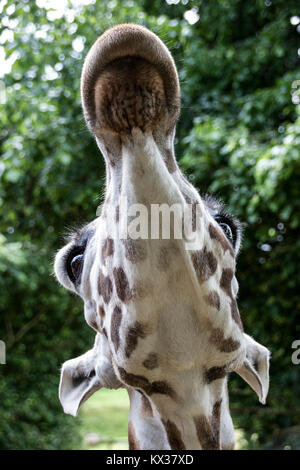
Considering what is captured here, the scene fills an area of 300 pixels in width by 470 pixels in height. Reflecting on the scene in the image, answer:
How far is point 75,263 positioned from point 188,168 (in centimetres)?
284

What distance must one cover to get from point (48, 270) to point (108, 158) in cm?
369

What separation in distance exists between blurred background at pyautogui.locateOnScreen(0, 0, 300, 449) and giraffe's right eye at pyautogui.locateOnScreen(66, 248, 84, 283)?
7.25 ft

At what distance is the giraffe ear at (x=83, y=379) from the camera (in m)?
1.03

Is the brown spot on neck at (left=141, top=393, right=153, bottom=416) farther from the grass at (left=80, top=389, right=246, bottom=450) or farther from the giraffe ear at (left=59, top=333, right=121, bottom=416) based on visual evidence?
the grass at (left=80, top=389, right=246, bottom=450)

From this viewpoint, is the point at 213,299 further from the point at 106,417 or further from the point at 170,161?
the point at 106,417

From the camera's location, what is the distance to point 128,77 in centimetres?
70

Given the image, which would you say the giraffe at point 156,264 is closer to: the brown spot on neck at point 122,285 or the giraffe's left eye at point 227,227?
the brown spot on neck at point 122,285

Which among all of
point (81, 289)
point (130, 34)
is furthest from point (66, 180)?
point (130, 34)

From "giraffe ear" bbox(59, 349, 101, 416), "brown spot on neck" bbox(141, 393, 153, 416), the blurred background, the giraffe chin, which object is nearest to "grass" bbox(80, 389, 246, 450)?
the blurred background

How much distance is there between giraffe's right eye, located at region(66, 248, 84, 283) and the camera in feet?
3.39

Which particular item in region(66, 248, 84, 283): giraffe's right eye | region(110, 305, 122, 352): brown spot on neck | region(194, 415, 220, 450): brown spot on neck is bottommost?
region(194, 415, 220, 450): brown spot on neck

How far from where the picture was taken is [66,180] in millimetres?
4207
